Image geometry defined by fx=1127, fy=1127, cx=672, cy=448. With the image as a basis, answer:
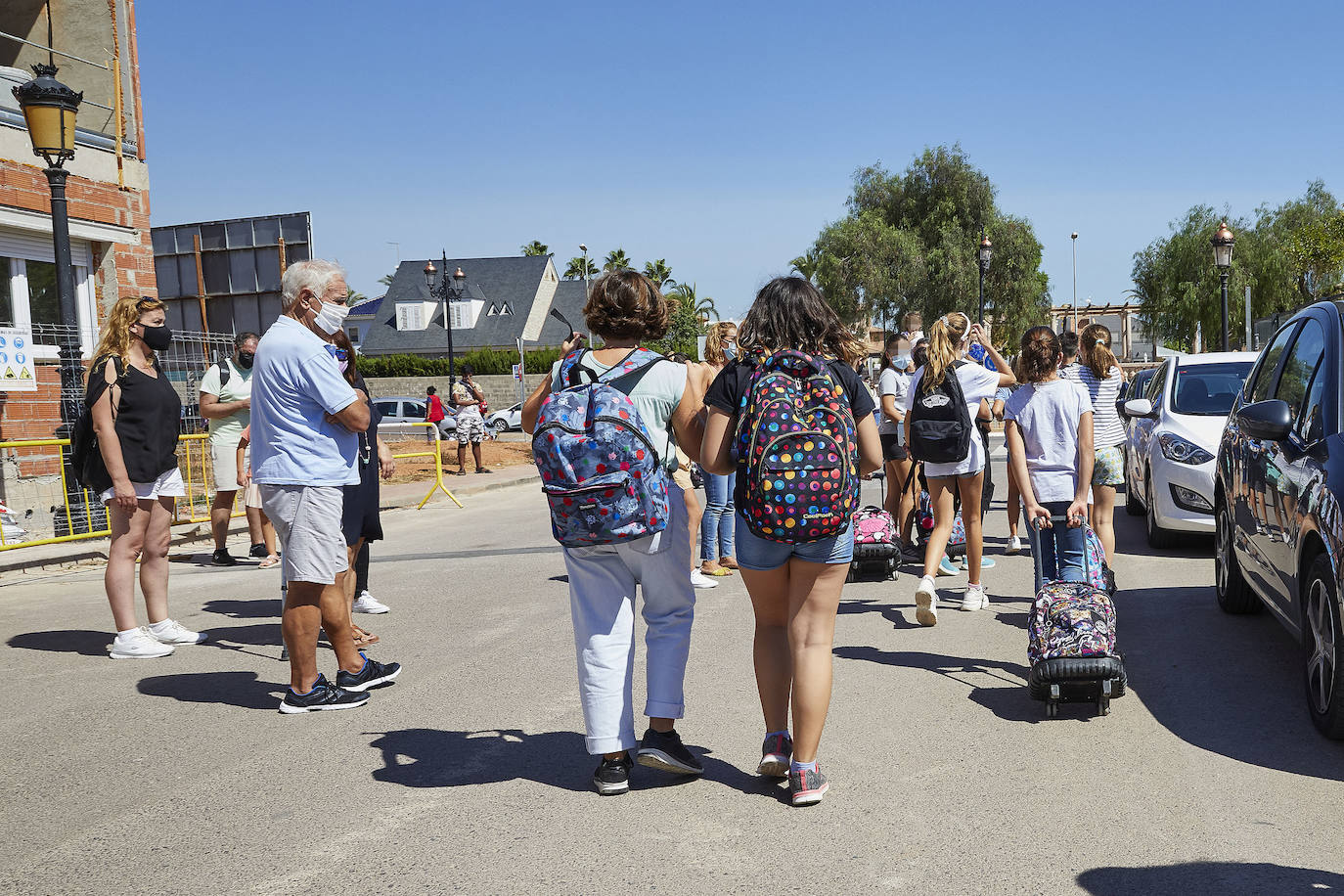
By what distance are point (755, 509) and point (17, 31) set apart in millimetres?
17439

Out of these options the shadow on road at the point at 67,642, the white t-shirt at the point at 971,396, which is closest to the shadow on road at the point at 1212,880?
the white t-shirt at the point at 971,396

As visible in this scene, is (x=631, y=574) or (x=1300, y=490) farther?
(x=1300, y=490)

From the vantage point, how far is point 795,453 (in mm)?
3742

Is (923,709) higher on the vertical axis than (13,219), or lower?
lower

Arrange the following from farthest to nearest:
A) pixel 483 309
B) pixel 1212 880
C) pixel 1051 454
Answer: pixel 483 309 → pixel 1051 454 → pixel 1212 880

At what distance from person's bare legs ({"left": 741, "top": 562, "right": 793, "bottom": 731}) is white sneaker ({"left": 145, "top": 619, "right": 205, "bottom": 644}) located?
4183mm

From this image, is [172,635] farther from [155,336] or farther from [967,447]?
[967,447]

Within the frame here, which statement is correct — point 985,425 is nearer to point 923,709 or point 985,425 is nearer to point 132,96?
point 923,709

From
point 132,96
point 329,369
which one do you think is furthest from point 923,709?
point 132,96

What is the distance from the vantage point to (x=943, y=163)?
153ft

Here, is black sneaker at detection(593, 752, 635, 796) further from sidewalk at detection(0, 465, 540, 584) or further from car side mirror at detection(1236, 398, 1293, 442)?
sidewalk at detection(0, 465, 540, 584)

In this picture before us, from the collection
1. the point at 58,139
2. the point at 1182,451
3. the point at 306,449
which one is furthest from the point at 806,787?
the point at 58,139

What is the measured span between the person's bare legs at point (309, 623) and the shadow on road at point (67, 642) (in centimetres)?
211

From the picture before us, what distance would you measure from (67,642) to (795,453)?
5.45 metres
